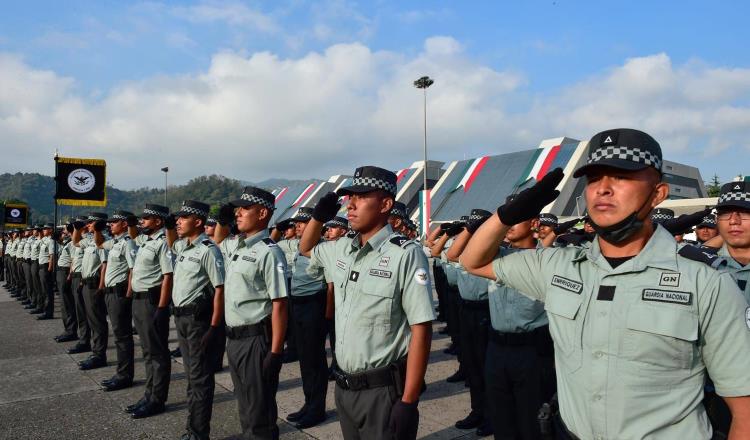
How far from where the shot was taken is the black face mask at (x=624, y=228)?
1.86m

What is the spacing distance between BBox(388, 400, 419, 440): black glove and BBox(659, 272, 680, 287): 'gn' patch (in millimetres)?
1436

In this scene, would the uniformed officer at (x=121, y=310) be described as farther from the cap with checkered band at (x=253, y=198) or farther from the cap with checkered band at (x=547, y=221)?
the cap with checkered band at (x=547, y=221)

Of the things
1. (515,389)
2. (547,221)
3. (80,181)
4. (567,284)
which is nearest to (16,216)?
(80,181)

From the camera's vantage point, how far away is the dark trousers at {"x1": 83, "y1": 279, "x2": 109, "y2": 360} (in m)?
7.39

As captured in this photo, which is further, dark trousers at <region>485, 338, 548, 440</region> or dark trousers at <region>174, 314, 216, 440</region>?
dark trousers at <region>174, 314, 216, 440</region>

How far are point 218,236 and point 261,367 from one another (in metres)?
5.20

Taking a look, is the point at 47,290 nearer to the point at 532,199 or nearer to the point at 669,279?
the point at 532,199

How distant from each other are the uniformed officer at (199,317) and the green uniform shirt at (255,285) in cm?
52

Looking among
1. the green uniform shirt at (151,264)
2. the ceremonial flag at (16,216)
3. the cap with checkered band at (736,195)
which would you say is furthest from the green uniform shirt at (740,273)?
the ceremonial flag at (16,216)

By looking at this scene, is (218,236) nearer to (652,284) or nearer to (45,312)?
(45,312)

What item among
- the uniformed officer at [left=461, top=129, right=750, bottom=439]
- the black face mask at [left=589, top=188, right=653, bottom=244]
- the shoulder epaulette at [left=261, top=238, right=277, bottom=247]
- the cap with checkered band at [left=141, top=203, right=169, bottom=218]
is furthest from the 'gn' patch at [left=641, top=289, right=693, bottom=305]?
the cap with checkered band at [left=141, top=203, right=169, bottom=218]

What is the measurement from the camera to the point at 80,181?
11828mm

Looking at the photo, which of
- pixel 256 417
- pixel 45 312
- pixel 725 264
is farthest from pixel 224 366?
pixel 45 312

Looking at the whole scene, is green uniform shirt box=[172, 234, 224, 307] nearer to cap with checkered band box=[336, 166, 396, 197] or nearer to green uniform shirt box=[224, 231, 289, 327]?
green uniform shirt box=[224, 231, 289, 327]
